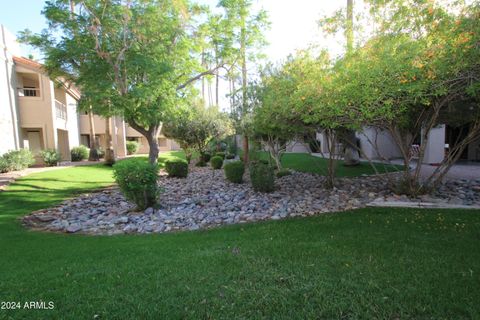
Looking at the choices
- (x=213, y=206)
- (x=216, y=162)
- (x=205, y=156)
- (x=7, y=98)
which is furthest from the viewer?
(x=205, y=156)

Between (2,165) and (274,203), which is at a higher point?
(2,165)

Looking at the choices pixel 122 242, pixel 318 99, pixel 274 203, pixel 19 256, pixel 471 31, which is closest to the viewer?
pixel 471 31

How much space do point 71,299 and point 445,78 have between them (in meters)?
6.37

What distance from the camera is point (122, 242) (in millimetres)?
5328

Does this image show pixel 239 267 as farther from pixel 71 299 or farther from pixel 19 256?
pixel 19 256

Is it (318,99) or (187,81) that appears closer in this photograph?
(318,99)

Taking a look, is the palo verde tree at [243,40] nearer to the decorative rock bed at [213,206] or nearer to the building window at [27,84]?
the decorative rock bed at [213,206]

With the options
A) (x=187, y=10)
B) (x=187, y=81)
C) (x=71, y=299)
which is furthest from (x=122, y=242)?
(x=187, y=10)

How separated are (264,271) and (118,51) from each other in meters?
8.73

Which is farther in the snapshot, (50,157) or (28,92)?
(28,92)

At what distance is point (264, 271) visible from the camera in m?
3.57

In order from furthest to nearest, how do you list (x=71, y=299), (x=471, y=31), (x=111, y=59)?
(x=111, y=59)
(x=471, y=31)
(x=71, y=299)

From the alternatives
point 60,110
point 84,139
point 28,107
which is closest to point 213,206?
point 28,107

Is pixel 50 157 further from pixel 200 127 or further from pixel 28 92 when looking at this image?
pixel 200 127
